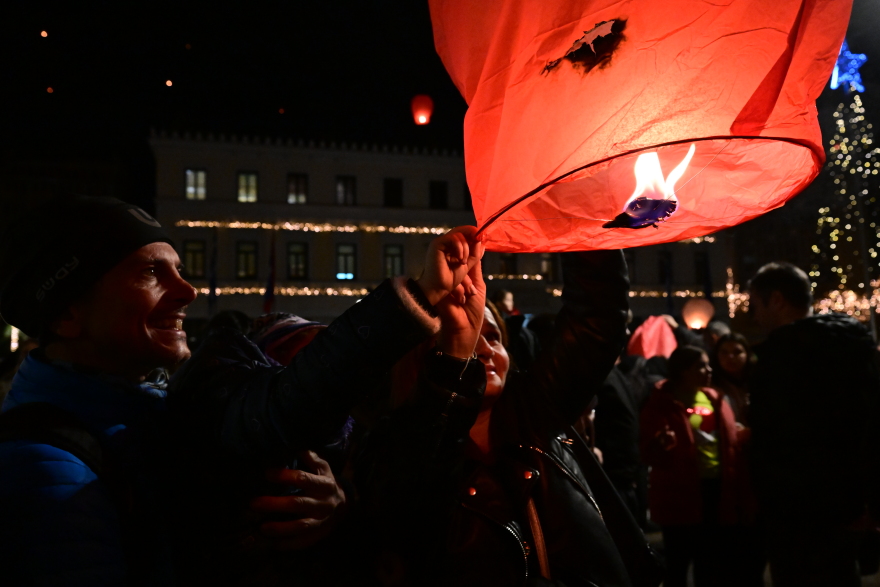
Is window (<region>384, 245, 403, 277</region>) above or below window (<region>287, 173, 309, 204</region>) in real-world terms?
below

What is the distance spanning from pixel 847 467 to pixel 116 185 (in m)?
40.8

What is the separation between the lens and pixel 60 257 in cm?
136

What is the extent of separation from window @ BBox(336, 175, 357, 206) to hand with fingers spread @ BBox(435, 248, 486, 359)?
29.1m

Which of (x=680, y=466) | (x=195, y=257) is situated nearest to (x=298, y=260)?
(x=195, y=257)

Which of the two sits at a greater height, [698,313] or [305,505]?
[698,313]

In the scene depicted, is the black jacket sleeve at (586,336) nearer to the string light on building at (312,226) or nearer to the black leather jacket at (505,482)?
the black leather jacket at (505,482)

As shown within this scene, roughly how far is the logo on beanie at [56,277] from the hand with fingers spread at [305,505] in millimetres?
676

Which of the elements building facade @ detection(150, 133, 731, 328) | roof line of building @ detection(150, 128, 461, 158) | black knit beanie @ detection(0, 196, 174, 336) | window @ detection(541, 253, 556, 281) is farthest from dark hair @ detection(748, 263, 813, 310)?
roof line of building @ detection(150, 128, 461, 158)

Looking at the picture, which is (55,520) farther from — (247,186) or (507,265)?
(247,186)

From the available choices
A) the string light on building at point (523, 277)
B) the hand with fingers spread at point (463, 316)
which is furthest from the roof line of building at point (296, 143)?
the hand with fingers spread at point (463, 316)

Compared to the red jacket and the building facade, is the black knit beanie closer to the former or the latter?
the red jacket

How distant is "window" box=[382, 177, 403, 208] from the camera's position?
30594mm

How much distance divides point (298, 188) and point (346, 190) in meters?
2.44

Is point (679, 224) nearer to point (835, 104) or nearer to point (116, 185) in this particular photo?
point (835, 104)
